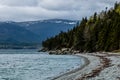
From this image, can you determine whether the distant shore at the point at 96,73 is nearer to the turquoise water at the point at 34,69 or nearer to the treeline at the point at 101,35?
the turquoise water at the point at 34,69

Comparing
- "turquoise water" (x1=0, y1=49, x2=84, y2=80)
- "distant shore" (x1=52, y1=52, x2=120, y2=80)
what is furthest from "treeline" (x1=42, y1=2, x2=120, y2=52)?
"distant shore" (x1=52, y1=52, x2=120, y2=80)

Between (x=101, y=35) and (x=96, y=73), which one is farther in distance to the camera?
(x=101, y=35)

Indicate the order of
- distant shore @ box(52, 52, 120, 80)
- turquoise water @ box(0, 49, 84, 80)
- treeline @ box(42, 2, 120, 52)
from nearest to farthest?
distant shore @ box(52, 52, 120, 80)
turquoise water @ box(0, 49, 84, 80)
treeline @ box(42, 2, 120, 52)

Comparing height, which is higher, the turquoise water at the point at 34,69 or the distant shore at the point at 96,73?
the distant shore at the point at 96,73

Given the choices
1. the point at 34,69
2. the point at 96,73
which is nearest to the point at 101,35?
the point at 34,69

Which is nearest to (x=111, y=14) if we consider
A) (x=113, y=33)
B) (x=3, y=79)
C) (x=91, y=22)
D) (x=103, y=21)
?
(x=103, y=21)

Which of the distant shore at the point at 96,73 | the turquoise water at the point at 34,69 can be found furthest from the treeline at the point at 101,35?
the distant shore at the point at 96,73

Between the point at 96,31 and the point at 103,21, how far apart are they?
6.51 metres

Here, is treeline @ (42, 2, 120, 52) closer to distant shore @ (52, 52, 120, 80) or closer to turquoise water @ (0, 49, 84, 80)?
turquoise water @ (0, 49, 84, 80)

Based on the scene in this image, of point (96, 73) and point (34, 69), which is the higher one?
point (96, 73)

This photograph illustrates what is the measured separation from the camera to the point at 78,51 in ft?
→ 637

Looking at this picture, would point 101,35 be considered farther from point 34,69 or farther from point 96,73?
point 96,73

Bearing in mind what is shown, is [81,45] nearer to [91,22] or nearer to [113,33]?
[91,22]

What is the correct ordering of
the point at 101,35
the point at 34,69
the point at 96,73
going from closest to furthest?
the point at 96,73
the point at 34,69
the point at 101,35
